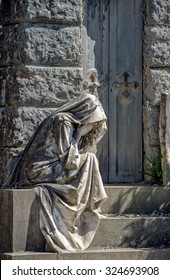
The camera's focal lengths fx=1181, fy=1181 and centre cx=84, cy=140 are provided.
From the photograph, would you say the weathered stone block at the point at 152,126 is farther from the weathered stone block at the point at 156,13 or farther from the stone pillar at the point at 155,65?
the weathered stone block at the point at 156,13

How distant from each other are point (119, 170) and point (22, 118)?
64.1 inches

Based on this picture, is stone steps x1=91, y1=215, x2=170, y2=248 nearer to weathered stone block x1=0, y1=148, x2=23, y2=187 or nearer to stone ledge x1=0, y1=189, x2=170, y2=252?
stone ledge x1=0, y1=189, x2=170, y2=252

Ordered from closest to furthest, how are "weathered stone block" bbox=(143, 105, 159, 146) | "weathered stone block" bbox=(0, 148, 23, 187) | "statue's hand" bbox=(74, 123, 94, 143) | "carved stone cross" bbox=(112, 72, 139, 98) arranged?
1. "statue's hand" bbox=(74, 123, 94, 143)
2. "weathered stone block" bbox=(0, 148, 23, 187)
3. "weathered stone block" bbox=(143, 105, 159, 146)
4. "carved stone cross" bbox=(112, 72, 139, 98)

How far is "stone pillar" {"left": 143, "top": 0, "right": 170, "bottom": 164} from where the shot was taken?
14.9m

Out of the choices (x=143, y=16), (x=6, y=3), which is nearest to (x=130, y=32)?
(x=143, y=16)

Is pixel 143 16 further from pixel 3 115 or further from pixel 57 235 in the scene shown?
pixel 57 235

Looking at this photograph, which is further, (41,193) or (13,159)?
(13,159)

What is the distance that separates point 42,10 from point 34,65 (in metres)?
0.67

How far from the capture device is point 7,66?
14383 mm

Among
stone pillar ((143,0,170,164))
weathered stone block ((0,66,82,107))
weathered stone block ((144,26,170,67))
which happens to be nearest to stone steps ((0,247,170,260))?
stone pillar ((143,0,170,164))

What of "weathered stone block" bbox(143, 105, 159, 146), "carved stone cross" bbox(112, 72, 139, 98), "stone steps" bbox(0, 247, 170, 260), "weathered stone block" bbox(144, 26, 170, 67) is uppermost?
"weathered stone block" bbox(144, 26, 170, 67)

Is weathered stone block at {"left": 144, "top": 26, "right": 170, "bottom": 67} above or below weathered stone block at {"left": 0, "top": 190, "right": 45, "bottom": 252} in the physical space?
above

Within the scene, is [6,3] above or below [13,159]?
above

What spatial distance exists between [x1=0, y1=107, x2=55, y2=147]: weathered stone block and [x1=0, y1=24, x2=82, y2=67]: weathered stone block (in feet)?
1.90
